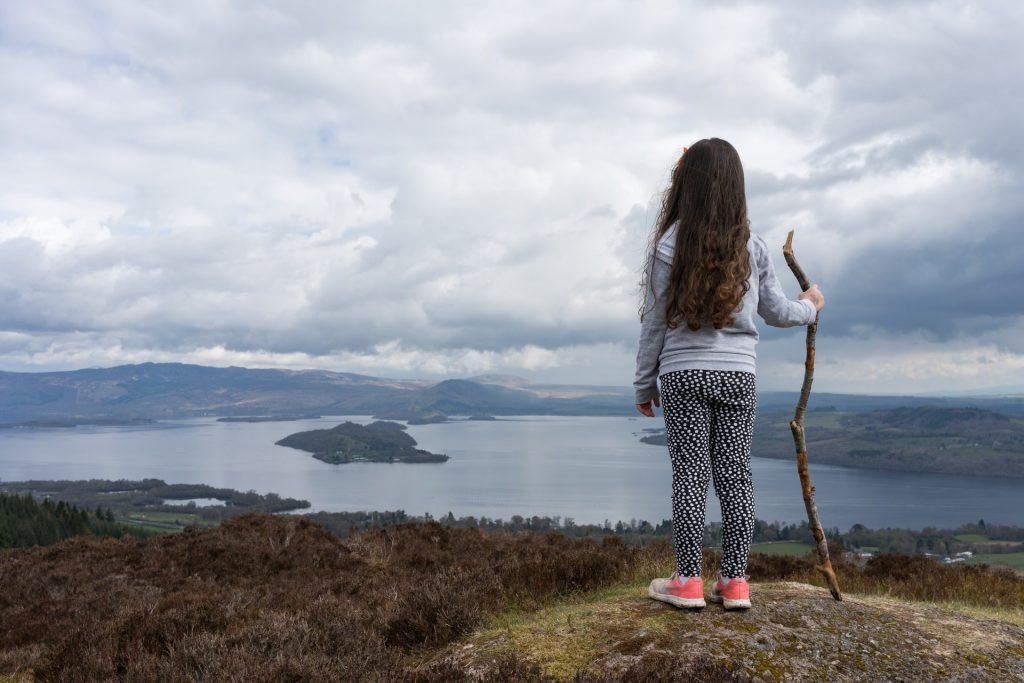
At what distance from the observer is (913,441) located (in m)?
141

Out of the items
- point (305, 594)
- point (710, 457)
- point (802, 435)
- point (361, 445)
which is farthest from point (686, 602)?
point (361, 445)

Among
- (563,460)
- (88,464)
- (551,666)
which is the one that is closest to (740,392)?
(551,666)

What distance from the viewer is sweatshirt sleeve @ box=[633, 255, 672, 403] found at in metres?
3.90

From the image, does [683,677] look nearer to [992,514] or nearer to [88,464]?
[992,514]

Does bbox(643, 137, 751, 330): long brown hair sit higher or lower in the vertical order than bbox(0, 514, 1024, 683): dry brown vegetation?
higher

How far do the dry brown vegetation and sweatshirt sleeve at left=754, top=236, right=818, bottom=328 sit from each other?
1986 millimetres

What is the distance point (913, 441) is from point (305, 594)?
160 meters

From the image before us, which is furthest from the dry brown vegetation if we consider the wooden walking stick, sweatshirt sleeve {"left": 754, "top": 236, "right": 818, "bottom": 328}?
sweatshirt sleeve {"left": 754, "top": 236, "right": 818, "bottom": 328}

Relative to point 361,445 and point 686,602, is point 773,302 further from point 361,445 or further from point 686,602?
point 361,445

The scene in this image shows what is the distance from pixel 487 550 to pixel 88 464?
13990 cm

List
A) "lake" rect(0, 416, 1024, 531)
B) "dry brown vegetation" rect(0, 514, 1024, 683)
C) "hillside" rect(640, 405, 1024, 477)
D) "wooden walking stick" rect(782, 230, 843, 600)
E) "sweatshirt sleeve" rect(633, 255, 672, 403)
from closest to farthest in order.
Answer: "dry brown vegetation" rect(0, 514, 1024, 683)
"sweatshirt sleeve" rect(633, 255, 672, 403)
"wooden walking stick" rect(782, 230, 843, 600)
"lake" rect(0, 416, 1024, 531)
"hillside" rect(640, 405, 1024, 477)

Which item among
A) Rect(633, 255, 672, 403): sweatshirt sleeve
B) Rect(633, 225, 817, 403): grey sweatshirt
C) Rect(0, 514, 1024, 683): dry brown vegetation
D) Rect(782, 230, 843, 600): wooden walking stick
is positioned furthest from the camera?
Rect(782, 230, 843, 600): wooden walking stick

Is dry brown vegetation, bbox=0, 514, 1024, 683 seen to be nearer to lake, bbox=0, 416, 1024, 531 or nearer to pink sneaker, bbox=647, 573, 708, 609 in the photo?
pink sneaker, bbox=647, 573, 708, 609

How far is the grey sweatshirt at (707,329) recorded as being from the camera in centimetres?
379
